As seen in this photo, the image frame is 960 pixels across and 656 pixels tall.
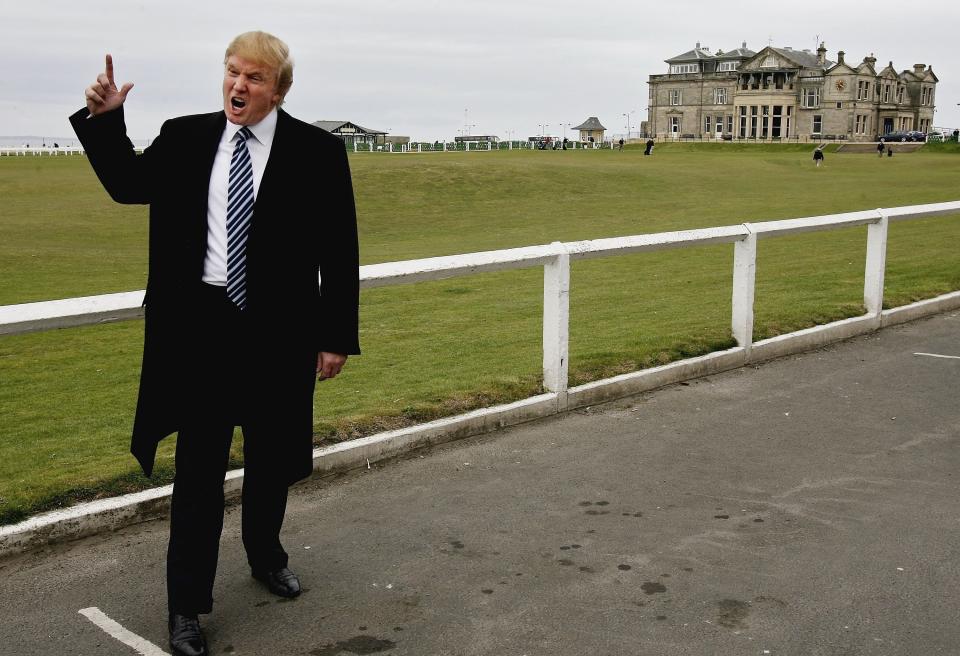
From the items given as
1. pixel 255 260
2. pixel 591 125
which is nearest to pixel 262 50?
pixel 255 260

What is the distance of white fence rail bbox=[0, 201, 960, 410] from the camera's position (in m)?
4.72

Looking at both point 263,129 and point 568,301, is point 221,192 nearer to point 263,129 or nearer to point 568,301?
point 263,129

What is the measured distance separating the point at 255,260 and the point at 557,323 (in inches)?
124

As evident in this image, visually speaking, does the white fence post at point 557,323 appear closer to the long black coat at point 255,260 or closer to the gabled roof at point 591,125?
the long black coat at point 255,260

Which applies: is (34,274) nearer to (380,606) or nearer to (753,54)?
(380,606)

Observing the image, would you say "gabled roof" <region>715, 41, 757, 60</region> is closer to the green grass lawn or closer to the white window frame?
the white window frame

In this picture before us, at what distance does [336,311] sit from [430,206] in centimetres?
3193

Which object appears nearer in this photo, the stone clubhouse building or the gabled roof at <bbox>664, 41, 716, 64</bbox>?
the stone clubhouse building

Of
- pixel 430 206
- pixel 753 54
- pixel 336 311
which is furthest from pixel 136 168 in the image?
pixel 753 54

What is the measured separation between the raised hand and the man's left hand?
3.80 feet

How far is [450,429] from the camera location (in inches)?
245

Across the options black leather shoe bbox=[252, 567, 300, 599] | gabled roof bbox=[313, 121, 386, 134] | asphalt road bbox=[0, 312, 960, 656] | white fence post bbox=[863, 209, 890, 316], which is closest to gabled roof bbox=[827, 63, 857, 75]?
gabled roof bbox=[313, 121, 386, 134]

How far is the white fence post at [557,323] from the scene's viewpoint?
671 cm

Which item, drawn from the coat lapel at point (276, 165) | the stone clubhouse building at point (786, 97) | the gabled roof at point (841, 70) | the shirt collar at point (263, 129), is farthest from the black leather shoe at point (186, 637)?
the gabled roof at point (841, 70)
